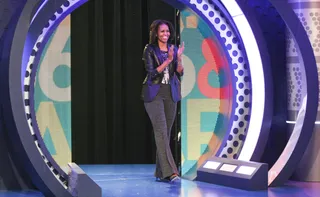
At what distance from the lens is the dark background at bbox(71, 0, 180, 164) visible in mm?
8930

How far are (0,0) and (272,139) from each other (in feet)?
10.4

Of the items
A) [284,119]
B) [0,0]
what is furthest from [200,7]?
[0,0]

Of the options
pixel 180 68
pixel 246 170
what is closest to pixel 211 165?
pixel 246 170

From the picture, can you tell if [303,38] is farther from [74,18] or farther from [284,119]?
[74,18]

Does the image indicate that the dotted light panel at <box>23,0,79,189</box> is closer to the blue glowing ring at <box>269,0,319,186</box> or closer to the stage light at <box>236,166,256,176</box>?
the stage light at <box>236,166,256,176</box>

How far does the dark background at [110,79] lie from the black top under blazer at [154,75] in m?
2.31

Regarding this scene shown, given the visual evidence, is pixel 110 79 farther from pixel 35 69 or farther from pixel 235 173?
pixel 235 173

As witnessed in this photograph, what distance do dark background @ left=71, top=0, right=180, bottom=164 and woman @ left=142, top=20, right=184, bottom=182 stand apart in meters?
2.29

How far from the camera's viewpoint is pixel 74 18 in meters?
8.91

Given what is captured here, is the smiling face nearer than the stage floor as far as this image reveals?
No

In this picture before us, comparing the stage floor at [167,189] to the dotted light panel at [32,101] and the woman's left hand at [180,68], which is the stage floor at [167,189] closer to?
the dotted light panel at [32,101]

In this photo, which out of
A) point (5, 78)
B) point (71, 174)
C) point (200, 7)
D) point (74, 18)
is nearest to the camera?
point (5, 78)

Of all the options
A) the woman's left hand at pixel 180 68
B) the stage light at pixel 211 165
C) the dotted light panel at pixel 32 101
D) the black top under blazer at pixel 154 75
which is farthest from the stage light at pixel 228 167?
the dotted light panel at pixel 32 101

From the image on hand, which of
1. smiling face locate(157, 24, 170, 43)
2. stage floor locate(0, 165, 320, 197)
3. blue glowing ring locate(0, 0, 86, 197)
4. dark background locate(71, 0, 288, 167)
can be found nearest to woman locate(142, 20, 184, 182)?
smiling face locate(157, 24, 170, 43)
